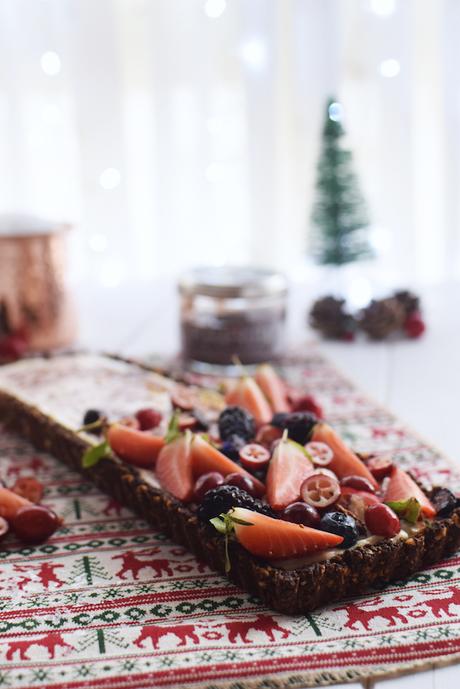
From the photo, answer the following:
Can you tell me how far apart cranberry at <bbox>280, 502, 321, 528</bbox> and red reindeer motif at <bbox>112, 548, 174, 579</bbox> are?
23 centimetres

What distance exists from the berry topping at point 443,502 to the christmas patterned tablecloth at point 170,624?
82 mm

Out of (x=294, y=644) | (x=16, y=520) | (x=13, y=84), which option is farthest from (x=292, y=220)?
(x=294, y=644)

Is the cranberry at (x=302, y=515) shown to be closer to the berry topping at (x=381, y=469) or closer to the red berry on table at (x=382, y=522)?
the red berry on table at (x=382, y=522)

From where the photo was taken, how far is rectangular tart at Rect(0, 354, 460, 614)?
1331 mm

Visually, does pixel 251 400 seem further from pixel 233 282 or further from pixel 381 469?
pixel 233 282

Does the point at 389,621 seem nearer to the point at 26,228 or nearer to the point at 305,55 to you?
the point at 26,228

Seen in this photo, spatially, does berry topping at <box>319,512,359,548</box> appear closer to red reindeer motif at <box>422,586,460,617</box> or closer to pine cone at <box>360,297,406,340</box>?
red reindeer motif at <box>422,586,460,617</box>

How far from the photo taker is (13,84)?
11.0 ft

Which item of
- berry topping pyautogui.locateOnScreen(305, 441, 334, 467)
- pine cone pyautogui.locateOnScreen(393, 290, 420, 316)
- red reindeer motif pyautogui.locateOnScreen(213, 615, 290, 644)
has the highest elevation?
pine cone pyautogui.locateOnScreen(393, 290, 420, 316)

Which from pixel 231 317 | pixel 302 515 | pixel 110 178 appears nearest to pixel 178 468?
pixel 302 515

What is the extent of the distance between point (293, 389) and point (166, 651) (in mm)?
1100

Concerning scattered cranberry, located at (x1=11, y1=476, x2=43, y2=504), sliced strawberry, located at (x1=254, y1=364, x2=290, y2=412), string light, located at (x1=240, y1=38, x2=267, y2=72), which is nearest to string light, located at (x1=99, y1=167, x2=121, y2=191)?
string light, located at (x1=240, y1=38, x2=267, y2=72)

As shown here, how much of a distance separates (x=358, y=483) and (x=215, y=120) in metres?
2.32

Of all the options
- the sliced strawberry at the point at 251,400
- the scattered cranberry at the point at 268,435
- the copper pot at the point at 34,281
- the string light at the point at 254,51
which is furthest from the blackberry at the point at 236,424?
the string light at the point at 254,51
